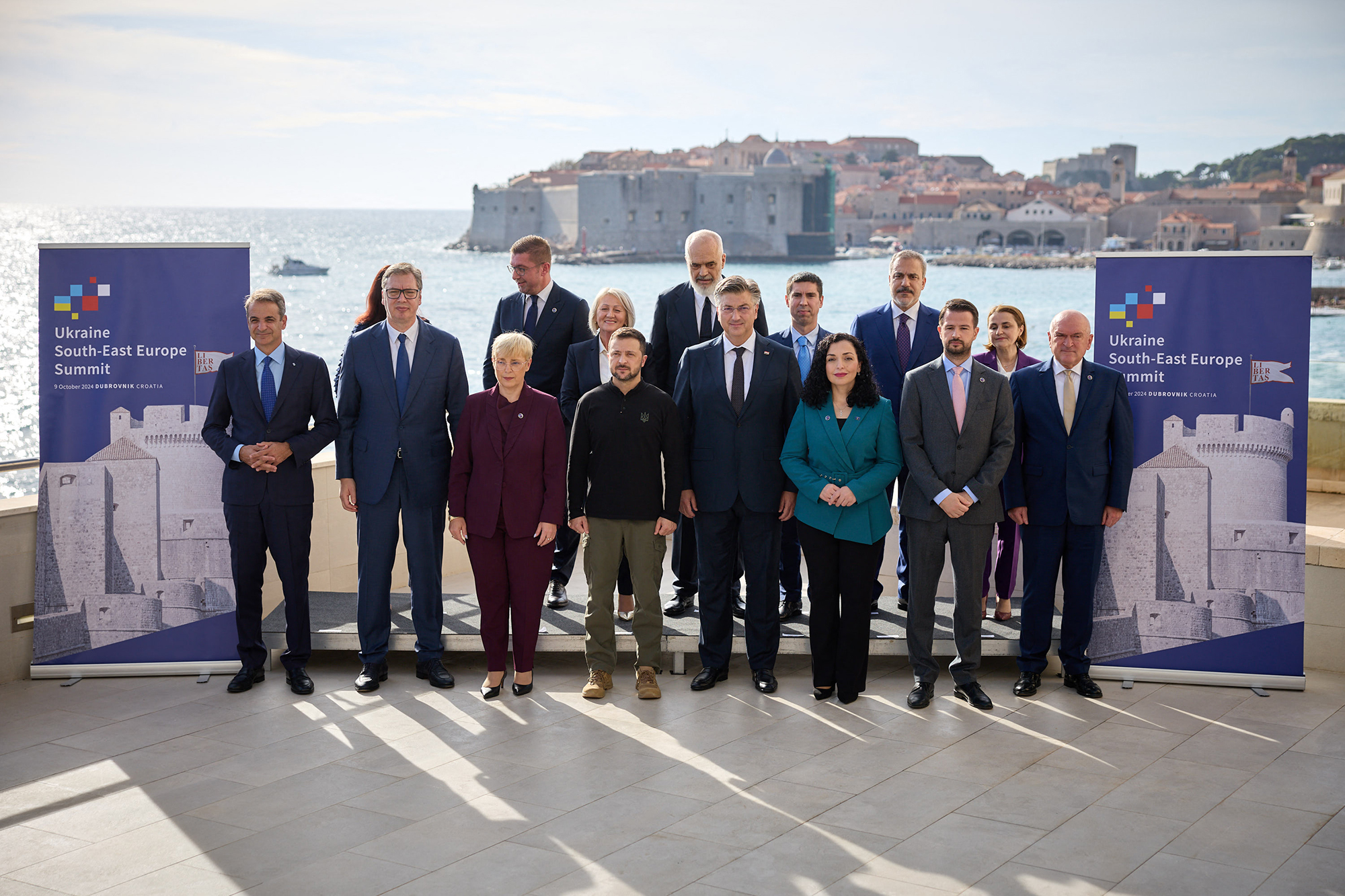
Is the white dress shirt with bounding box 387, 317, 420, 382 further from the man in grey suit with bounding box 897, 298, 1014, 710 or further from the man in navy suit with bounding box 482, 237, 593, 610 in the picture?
the man in grey suit with bounding box 897, 298, 1014, 710

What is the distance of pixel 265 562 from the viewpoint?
4582mm

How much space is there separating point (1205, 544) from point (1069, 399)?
790mm

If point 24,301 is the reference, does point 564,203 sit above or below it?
above

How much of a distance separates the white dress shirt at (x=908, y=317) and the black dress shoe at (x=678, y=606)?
1.45m

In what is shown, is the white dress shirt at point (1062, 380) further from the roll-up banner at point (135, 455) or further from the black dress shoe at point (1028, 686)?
the roll-up banner at point (135, 455)

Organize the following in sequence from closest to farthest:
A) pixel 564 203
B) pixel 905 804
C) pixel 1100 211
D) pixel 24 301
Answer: pixel 905 804
pixel 24 301
pixel 564 203
pixel 1100 211

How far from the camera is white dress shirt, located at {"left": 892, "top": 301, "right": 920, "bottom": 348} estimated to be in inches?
188

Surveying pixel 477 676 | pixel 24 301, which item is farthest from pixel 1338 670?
pixel 24 301

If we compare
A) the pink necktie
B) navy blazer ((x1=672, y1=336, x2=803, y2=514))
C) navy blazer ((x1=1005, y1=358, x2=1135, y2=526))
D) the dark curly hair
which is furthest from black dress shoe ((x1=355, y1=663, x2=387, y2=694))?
navy blazer ((x1=1005, y1=358, x2=1135, y2=526))

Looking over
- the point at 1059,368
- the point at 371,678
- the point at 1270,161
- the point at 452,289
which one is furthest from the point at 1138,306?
the point at 1270,161

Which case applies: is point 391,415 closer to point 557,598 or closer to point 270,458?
point 270,458

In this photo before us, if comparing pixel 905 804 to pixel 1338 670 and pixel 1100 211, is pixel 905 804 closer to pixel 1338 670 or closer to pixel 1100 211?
pixel 1338 670

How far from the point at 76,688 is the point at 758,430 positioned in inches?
111

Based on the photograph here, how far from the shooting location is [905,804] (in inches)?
130
